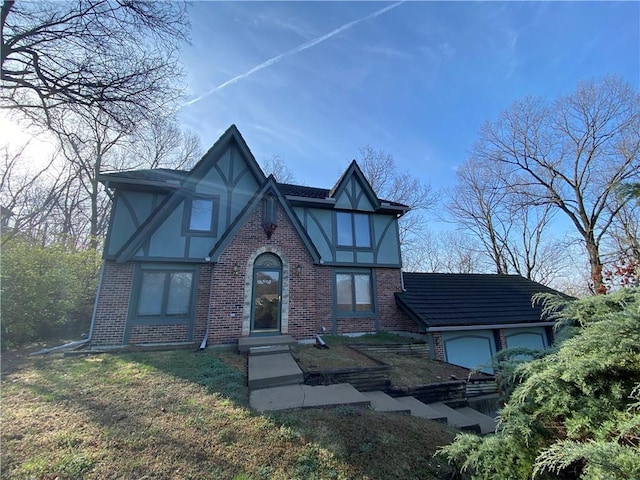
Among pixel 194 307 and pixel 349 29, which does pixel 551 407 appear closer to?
pixel 194 307

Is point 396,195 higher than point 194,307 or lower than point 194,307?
higher

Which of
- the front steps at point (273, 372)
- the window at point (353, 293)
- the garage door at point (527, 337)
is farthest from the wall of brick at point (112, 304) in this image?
the garage door at point (527, 337)

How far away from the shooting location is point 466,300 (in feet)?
41.6

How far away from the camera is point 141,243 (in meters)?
9.27

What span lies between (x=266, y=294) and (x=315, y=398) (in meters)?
5.01

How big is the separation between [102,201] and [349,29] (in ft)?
73.2

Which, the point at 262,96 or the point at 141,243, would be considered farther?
the point at 262,96

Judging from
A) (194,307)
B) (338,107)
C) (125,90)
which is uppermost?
(338,107)

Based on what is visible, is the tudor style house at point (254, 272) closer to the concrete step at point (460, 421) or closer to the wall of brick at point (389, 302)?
the wall of brick at point (389, 302)

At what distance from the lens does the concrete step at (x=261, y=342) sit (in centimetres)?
797

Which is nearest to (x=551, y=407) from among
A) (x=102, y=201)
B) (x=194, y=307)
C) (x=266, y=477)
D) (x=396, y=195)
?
(x=266, y=477)

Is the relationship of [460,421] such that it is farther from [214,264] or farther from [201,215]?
[201,215]

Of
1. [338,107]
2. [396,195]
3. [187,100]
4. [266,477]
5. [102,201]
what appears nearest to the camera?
[266,477]

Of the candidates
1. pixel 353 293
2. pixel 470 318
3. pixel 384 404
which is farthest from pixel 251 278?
pixel 470 318
